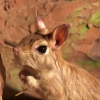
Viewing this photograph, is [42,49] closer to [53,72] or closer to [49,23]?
[53,72]

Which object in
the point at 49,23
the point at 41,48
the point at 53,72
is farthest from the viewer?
the point at 49,23

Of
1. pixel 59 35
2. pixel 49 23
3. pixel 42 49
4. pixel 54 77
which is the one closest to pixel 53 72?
pixel 54 77

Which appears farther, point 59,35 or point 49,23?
point 49,23

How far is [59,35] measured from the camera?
313 cm

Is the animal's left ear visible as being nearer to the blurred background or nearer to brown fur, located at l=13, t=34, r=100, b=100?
brown fur, located at l=13, t=34, r=100, b=100

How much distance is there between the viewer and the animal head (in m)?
3.06

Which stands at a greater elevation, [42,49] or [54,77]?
[42,49]

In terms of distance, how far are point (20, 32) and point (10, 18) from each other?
262 millimetres

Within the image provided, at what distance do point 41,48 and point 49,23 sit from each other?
145cm

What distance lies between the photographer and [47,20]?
14.6 ft

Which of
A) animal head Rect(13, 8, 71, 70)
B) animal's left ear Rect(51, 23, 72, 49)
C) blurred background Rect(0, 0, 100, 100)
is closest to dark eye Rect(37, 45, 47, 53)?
→ animal head Rect(13, 8, 71, 70)

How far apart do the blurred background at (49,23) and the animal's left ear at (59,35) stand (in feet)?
4.22

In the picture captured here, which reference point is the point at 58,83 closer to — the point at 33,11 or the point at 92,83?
the point at 92,83

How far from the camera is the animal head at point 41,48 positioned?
120 inches
